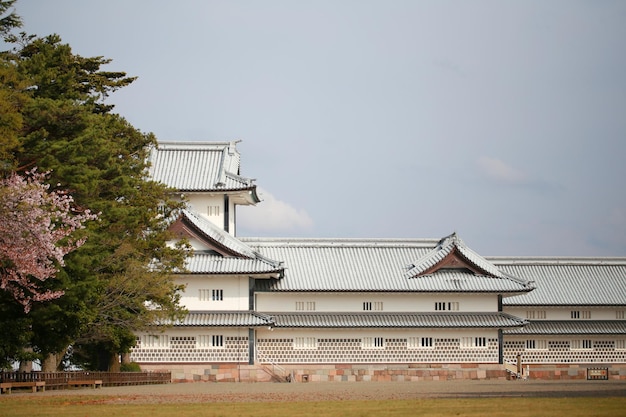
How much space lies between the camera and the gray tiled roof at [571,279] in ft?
229

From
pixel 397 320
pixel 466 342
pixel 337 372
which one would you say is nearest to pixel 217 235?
pixel 337 372

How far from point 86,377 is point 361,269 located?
24084 millimetres

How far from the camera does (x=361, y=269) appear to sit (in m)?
66.1

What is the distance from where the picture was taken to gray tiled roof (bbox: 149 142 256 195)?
66188mm

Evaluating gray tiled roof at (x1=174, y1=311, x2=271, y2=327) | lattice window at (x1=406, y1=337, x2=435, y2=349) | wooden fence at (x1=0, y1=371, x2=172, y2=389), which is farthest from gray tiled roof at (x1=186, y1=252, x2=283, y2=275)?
lattice window at (x1=406, y1=337, x2=435, y2=349)

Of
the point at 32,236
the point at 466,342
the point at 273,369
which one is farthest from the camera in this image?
the point at 466,342

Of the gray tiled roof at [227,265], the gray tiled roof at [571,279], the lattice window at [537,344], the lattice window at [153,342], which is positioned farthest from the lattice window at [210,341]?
the lattice window at [537,344]

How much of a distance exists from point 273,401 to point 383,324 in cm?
2942

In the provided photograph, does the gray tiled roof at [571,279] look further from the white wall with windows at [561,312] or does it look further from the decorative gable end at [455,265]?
the decorative gable end at [455,265]

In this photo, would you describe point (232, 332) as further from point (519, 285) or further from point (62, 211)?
point (62, 211)

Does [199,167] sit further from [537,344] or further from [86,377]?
[86,377]

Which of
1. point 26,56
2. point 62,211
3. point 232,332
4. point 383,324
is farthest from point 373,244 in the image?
point 62,211

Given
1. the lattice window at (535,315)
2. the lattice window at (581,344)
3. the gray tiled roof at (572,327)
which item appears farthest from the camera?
the lattice window at (535,315)

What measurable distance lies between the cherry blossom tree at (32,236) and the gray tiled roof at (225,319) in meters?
20.6
